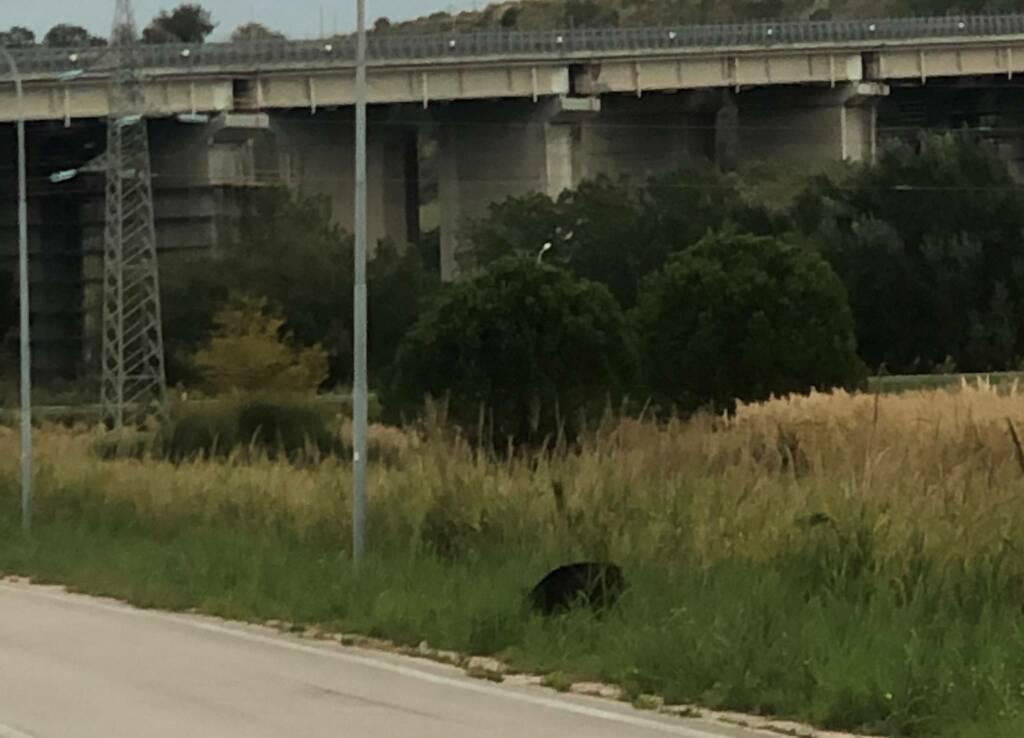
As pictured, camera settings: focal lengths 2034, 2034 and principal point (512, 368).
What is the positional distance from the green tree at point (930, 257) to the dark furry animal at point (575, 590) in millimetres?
64529

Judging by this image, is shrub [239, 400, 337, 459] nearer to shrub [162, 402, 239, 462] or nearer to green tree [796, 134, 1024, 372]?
shrub [162, 402, 239, 462]

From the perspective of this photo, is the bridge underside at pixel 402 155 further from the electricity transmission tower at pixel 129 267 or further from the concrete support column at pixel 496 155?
the electricity transmission tower at pixel 129 267

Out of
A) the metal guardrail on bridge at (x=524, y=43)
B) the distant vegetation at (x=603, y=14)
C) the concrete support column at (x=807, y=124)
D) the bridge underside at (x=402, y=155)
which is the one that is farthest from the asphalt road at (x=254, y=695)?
the distant vegetation at (x=603, y=14)

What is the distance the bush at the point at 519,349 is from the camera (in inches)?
1742

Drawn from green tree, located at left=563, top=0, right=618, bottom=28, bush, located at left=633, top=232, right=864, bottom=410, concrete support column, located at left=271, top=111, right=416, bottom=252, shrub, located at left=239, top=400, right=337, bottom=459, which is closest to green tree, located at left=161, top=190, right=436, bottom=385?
concrete support column, located at left=271, top=111, right=416, bottom=252

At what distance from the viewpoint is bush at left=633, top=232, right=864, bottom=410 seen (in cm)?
4644

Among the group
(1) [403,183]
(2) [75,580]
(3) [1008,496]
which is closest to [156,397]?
(1) [403,183]

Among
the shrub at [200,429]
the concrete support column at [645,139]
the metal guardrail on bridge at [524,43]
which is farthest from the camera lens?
the concrete support column at [645,139]

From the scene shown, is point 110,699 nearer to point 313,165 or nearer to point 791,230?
point 791,230

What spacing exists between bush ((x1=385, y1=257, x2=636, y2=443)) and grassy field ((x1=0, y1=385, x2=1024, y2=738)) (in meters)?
14.0

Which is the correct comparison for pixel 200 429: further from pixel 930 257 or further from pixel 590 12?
pixel 590 12

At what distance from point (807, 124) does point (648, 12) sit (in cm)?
8401

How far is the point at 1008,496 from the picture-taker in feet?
57.3

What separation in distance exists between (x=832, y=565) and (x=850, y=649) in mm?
3541
